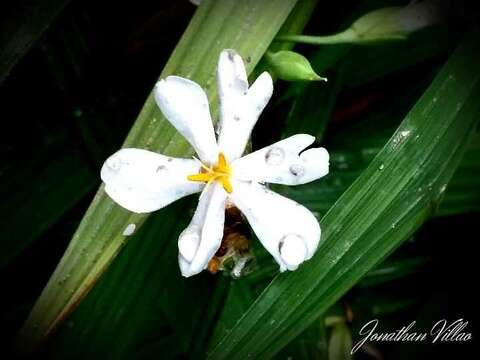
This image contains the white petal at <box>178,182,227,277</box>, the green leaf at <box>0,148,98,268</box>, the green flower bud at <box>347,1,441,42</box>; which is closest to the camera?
the white petal at <box>178,182,227,277</box>

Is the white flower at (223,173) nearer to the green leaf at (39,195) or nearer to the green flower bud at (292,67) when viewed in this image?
the green flower bud at (292,67)

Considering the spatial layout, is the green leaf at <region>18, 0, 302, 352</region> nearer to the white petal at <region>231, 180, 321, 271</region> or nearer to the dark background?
the white petal at <region>231, 180, 321, 271</region>

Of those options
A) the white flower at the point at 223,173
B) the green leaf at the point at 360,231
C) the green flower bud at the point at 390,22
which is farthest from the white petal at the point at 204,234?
the green flower bud at the point at 390,22

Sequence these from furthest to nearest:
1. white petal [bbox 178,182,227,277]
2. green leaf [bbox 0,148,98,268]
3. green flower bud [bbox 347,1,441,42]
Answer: green leaf [bbox 0,148,98,268] < green flower bud [bbox 347,1,441,42] < white petal [bbox 178,182,227,277]

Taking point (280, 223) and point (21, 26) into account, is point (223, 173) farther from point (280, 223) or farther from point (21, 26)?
point (21, 26)

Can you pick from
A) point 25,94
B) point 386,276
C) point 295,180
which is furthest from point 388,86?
point 25,94

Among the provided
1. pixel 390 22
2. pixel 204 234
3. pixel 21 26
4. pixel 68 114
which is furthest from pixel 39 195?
pixel 390 22

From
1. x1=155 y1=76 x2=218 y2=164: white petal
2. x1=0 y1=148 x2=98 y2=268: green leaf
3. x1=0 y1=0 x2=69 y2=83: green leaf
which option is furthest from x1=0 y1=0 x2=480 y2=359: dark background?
x1=155 y1=76 x2=218 y2=164: white petal

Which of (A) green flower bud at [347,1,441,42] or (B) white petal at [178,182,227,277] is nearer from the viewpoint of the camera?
(B) white petal at [178,182,227,277]
